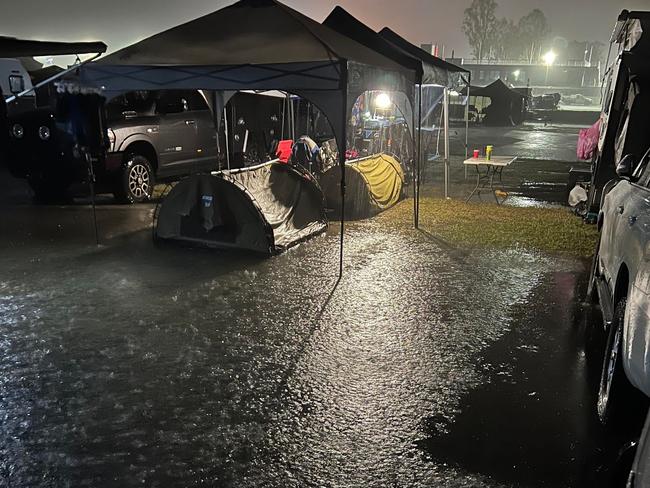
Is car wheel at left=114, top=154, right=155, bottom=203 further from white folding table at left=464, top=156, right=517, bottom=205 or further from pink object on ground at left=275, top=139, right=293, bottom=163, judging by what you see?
white folding table at left=464, top=156, right=517, bottom=205

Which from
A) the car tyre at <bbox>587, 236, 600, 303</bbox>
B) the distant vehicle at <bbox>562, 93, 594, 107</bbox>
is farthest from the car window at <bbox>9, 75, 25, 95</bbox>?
the distant vehicle at <bbox>562, 93, 594, 107</bbox>

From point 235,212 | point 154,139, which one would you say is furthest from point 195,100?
point 235,212

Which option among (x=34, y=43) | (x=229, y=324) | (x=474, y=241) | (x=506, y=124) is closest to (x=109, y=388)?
(x=229, y=324)

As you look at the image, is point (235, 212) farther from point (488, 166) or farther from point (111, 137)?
Result: point (488, 166)

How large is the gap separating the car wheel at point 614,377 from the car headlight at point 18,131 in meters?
10.3

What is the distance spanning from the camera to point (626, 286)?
3.68 metres

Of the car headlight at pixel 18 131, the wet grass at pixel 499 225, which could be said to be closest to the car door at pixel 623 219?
the wet grass at pixel 499 225

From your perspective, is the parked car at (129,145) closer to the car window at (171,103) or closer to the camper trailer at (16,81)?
the car window at (171,103)

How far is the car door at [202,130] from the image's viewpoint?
12156 mm

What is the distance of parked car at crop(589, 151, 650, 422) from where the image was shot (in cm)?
271

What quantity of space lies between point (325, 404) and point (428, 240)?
→ 4929 mm

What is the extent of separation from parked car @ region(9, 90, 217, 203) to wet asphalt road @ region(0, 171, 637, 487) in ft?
10.9

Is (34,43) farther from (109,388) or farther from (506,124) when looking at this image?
(506,124)


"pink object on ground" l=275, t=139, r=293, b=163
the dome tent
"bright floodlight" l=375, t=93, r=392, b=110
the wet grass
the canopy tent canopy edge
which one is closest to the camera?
the canopy tent canopy edge
